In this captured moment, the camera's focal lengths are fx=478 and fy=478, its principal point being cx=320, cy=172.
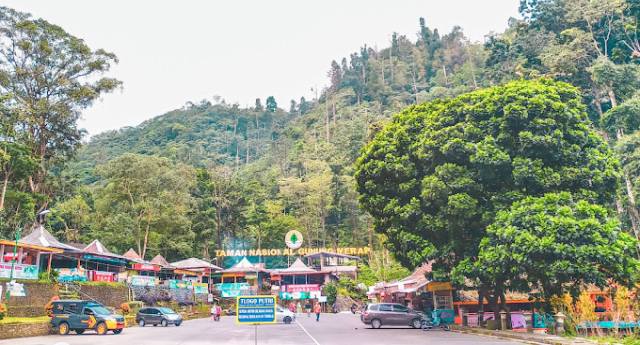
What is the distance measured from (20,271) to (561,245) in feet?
79.7

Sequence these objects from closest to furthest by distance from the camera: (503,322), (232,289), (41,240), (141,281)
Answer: (503,322) → (41,240) → (141,281) → (232,289)

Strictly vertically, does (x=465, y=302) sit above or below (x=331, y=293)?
above

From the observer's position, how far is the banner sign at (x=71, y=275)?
2758 centimetres

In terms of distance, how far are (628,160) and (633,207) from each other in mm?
3479

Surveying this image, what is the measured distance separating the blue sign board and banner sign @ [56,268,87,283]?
2068 cm

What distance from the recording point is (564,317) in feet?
62.2

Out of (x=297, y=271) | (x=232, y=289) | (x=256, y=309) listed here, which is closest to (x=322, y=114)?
(x=297, y=271)

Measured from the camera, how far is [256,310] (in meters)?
11.3

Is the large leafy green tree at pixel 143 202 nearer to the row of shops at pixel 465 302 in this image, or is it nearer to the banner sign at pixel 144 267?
the banner sign at pixel 144 267

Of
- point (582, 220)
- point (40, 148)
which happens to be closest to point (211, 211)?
point (40, 148)

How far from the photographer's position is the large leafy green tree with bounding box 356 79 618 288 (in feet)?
65.5

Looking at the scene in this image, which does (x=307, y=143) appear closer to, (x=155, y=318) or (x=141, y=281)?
(x=141, y=281)

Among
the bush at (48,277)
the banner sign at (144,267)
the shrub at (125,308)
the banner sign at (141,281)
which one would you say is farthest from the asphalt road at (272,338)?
the banner sign at (144,267)

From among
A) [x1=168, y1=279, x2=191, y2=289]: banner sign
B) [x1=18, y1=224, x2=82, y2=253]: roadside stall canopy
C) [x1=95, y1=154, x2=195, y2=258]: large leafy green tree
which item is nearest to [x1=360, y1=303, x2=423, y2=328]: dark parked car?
[x1=18, y1=224, x2=82, y2=253]: roadside stall canopy
